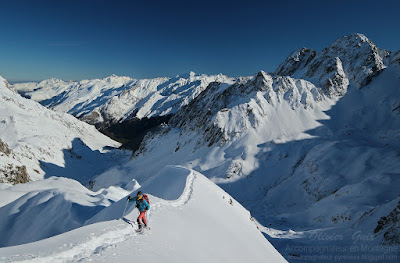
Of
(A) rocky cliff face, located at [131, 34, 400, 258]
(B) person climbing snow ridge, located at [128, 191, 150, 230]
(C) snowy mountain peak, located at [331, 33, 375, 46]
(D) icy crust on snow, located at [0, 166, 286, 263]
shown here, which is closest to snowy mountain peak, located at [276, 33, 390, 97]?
(C) snowy mountain peak, located at [331, 33, 375, 46]

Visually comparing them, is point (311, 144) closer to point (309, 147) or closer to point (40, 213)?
point (309, 147)

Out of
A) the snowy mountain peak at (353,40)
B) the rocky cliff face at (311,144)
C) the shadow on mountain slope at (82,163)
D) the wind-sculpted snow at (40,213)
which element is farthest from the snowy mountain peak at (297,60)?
the wind-sculpted snow at (40,213)

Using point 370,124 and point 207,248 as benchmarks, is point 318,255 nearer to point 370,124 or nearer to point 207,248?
point 207,248

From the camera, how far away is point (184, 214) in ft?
53.6

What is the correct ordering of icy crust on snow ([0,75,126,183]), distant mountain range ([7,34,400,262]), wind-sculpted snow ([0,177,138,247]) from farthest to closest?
icy crust on snow ([0,75,126,183]), distant mountain range ([7,34,400,262]), wind-sculpted snow ([0,177,138,247])

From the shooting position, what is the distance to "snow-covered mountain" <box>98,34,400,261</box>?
31.9 metres

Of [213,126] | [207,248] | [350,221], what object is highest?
[213,126]

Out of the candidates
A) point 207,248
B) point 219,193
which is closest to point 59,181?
point 219,193

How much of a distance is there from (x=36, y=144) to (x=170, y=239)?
424 ft

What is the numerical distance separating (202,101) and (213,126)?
126ft

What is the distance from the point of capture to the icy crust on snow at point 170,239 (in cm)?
920

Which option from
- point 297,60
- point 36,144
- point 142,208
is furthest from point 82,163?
point 142,208

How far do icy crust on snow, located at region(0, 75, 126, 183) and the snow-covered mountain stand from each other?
33.0 metres

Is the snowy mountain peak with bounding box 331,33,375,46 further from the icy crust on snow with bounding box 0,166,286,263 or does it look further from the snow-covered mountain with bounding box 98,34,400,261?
the icy crust on snow with bounding box 0,166,286,263
